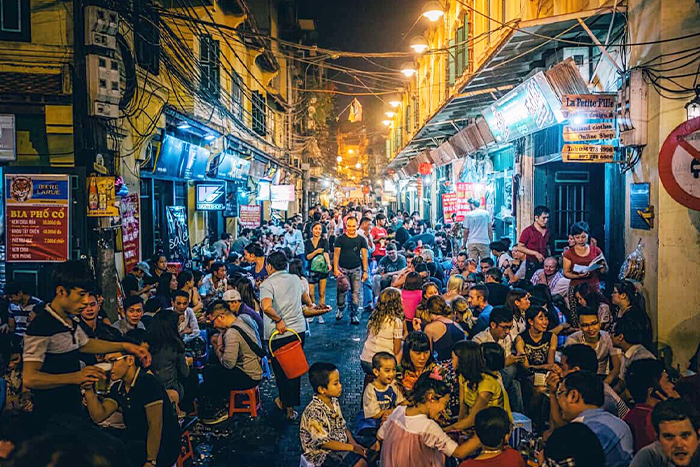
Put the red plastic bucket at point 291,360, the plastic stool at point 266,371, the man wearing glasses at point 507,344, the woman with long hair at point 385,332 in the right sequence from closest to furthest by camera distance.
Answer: the man wearing glasses at point 507,344
the woman with long hair at point 385,332
the red plastic bucket at point 291,360
the plastic stool at point 266,371

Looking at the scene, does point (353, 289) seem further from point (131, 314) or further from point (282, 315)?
point (131, 314)

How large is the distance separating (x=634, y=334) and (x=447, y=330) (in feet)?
6.22

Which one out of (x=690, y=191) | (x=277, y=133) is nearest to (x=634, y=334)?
(x=690, y=191)

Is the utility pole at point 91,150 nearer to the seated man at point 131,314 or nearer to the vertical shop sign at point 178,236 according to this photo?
the seated man at point 131,314

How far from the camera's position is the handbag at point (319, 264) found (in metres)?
12.9

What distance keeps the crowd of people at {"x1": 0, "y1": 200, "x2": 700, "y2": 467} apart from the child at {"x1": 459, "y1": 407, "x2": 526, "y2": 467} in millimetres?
12

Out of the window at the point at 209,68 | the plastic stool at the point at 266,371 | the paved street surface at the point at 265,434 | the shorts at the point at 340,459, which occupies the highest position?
the window at the point at 209,68

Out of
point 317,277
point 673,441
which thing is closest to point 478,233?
point 317,277

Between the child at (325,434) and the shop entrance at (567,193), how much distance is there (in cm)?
836

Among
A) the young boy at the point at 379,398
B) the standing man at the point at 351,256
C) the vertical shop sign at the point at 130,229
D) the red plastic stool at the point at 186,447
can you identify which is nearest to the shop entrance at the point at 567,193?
the standing man at the point at 351,256

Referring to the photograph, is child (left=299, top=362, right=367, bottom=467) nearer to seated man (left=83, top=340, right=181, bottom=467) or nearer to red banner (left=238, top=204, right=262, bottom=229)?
seated man (left=83, top=340, right=181, bottom=467)

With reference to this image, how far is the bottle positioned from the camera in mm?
8344

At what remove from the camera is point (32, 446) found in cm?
205

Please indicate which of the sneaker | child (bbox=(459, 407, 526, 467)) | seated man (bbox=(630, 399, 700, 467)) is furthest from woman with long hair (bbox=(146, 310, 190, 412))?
seated man (bbox=(630, 399, 700, 467))
